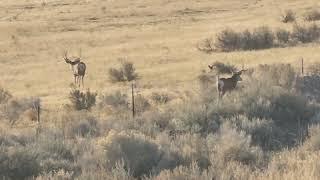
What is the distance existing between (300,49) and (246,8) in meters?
22.1

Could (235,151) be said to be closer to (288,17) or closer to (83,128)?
(83,128)

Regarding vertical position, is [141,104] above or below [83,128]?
below

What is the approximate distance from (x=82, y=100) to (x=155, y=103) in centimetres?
258

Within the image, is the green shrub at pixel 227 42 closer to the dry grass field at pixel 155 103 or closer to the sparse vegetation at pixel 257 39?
the sparse vegetation at pixel 257 39

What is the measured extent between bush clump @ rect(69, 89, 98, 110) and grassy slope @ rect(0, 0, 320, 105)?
45.6 inches

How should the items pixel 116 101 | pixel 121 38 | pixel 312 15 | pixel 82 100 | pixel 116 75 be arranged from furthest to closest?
pixel 312 15, pixel 121 38, pixel 116 75, pixel 82 100, pixel 116 101

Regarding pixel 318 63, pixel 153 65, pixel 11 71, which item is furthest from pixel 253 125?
pixel 11 71

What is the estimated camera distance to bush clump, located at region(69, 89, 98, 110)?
22781 mm

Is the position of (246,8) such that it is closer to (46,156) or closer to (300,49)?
(300,49)

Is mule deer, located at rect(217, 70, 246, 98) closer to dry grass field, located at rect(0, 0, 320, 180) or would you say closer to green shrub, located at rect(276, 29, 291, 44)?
dry grass field, located at rect(0, 0, 320, 180)

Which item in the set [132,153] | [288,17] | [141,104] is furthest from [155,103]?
[288,17]

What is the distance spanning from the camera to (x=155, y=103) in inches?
871

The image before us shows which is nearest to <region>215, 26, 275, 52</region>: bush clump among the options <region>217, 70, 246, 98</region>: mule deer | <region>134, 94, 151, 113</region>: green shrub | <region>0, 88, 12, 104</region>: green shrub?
<region>0, 88, 12, 104</region>: green shrub

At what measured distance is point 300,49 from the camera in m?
32.9
